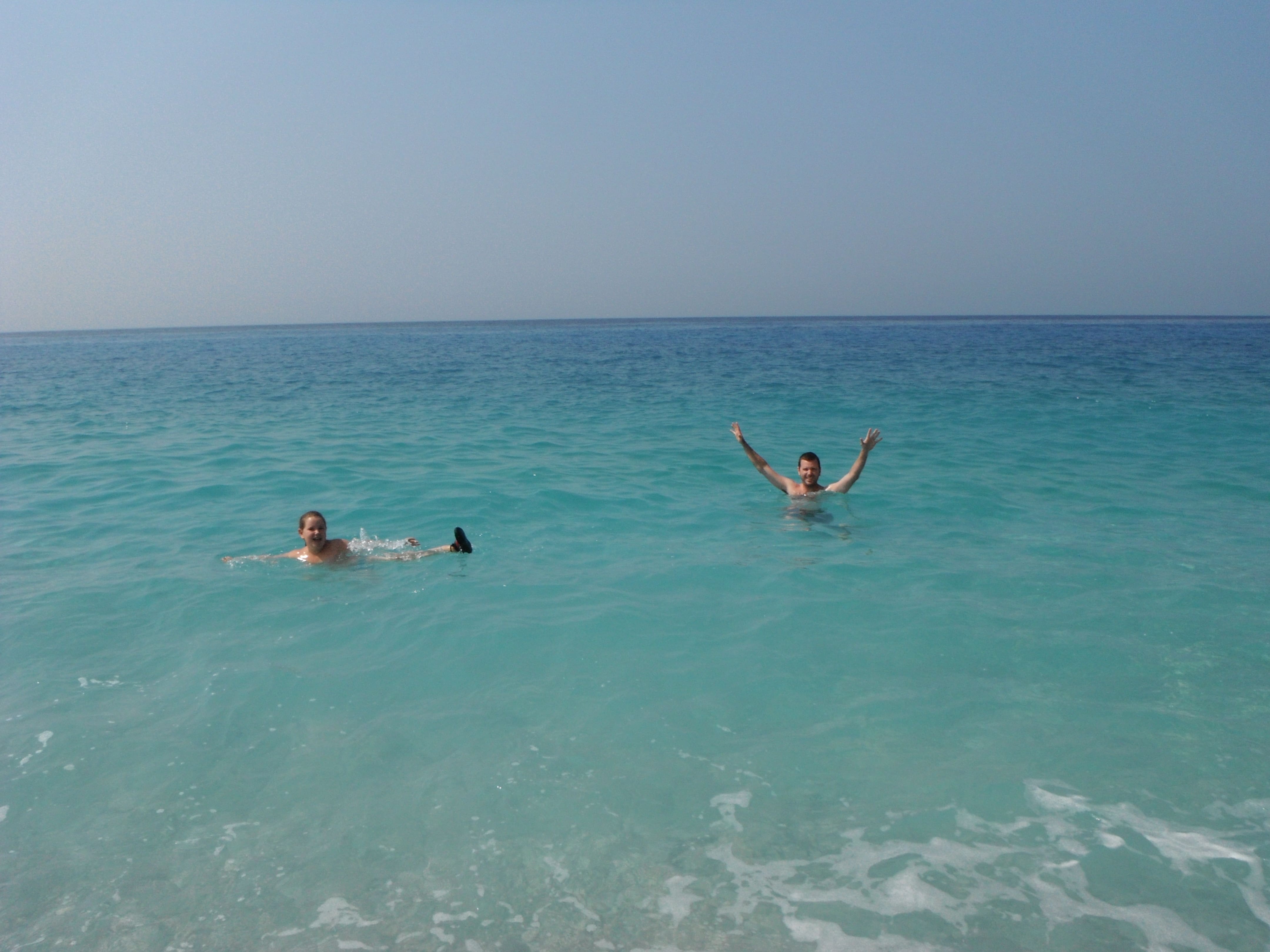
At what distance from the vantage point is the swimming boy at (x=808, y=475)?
998 centimetres

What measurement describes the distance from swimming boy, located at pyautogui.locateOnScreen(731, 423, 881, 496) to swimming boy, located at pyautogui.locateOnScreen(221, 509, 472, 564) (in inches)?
134

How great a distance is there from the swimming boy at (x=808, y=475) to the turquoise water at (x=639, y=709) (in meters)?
0.51

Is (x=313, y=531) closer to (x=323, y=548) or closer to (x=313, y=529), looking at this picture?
(x=313, y=529)

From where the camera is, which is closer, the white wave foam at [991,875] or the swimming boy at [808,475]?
the white wave foam at [991,875]

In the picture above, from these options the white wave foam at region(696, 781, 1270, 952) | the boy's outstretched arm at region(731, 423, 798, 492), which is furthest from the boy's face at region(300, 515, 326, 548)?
the white wave foam at region(696, 781, 1270, 952)

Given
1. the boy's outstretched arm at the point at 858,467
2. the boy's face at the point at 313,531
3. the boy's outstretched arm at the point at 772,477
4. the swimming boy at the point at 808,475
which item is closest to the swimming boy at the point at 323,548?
the boy's face at the point at 313,531

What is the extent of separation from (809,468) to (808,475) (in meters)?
0.09

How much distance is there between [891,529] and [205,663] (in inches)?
272

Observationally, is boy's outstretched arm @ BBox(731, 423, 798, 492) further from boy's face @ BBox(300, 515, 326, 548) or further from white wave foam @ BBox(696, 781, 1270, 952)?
white wave foam @ BBox(696, 781, 1270, 952)

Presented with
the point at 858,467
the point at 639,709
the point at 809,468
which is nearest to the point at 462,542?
the point at 639,709

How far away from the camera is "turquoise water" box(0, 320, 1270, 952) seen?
3.92 metres

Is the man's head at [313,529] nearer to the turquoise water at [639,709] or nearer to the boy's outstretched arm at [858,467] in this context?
the turquoise water at [639,709]

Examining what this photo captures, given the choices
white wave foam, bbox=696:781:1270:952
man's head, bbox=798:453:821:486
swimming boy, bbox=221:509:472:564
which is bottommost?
white wave foam, bbox=696:781:1270:952

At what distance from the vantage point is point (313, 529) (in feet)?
26.1
